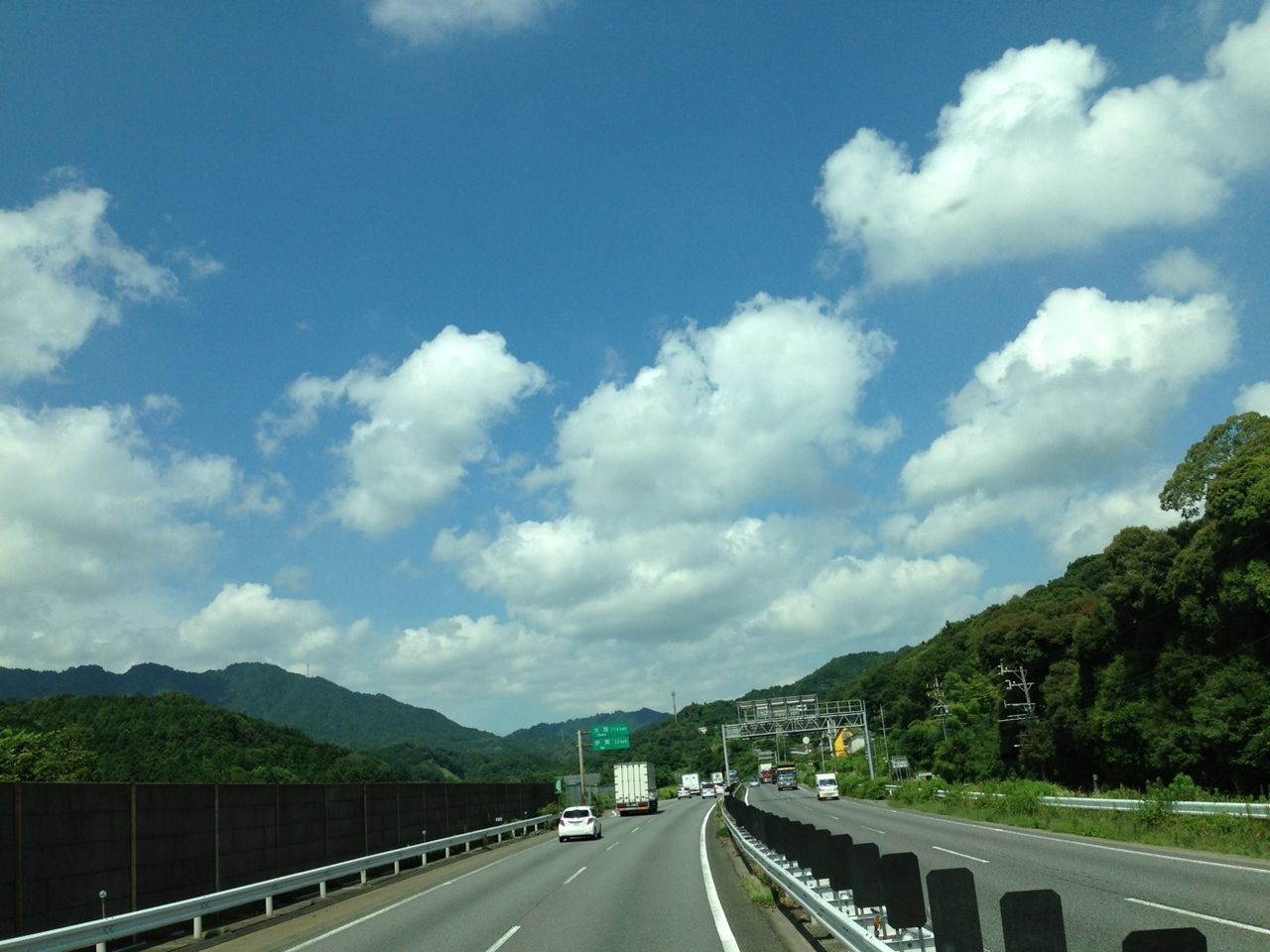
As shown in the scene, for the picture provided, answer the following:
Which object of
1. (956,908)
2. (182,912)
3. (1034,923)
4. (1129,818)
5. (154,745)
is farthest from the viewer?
(154,745)

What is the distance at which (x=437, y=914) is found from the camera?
17.3 metres

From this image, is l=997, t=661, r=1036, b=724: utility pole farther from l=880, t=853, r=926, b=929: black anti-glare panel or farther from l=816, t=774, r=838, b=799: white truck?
l=880, t=853, r=926, b=929: black anti-glare panel

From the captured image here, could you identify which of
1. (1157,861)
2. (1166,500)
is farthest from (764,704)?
(1157,861)

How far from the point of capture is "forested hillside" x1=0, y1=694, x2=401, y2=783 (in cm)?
6644

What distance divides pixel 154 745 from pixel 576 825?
6180cm

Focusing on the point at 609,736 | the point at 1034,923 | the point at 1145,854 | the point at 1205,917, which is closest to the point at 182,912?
the point at 1034,923

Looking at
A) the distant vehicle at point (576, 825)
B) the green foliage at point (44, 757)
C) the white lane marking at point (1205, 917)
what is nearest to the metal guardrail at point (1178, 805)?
A: the white lane marking at point (1205, 917)

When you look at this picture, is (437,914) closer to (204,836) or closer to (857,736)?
(204,836)

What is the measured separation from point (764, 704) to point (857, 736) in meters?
91.6

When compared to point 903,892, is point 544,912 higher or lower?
lower

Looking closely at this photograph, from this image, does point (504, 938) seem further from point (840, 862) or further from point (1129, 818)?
point (1129, 818)

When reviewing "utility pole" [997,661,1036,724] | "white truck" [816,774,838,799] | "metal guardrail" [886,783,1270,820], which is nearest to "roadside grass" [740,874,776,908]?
"metal guardrail" [886,783,1270,820]

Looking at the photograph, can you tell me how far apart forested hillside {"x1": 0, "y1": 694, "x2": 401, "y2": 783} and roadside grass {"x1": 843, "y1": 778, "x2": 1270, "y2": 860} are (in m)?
50.2

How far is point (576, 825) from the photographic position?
4034cm
